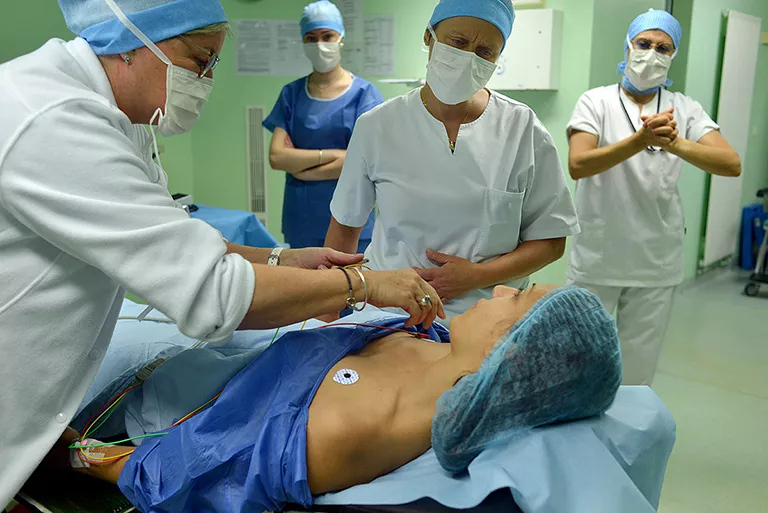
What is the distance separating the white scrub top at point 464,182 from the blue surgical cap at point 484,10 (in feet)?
0.65

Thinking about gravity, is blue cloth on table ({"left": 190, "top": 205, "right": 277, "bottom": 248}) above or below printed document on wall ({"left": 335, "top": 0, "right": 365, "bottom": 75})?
A: below

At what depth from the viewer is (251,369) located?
1.30 meters

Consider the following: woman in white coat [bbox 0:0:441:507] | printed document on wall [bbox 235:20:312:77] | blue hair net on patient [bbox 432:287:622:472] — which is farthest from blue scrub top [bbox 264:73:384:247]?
blue hair net on patient [bbox 432:287:622:472]

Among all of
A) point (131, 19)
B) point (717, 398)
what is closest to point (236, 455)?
point (131, 19)

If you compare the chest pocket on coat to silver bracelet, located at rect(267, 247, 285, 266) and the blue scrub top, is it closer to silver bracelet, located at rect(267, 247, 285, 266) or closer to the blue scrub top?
silver bracelet, located at rect(267, 247, 285, 266)

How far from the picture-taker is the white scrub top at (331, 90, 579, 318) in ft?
5.47

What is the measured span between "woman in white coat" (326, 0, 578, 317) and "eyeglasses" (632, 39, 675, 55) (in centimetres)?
95

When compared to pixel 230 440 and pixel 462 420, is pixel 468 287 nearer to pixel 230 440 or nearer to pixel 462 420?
pixel 462 420

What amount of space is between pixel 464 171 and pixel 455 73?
0.25 m

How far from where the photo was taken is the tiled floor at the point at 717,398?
7.44ft

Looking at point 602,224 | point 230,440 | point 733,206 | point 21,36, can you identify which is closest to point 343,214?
point 230,440

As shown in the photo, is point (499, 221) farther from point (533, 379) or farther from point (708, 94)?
point (708, 94)

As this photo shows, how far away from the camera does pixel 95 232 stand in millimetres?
958

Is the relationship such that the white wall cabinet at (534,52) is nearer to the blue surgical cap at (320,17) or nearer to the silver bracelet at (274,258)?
the blue surgical cap at (320,17)
